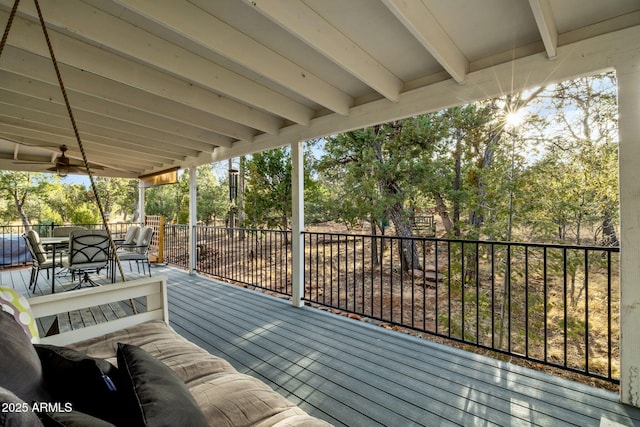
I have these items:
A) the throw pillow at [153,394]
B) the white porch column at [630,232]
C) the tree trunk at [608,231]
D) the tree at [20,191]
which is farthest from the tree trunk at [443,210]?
the tree at [20,191]

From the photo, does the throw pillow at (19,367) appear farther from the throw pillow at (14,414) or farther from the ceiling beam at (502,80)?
the ceiling beam at (502,80)

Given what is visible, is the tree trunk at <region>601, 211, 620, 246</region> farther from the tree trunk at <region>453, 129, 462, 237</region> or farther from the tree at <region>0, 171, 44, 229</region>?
the tree at <region>0, 171, 44, 229</region>

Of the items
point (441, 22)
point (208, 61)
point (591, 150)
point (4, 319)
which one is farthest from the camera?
point (591, 150)

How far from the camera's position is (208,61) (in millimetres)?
2471

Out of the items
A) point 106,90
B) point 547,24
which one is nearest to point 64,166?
point 106,90

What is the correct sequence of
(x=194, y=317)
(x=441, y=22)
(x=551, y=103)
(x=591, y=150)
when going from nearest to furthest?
(x=441, y=22)
(x=194, y=317)
(x=591, y=150)
(x=551, y=103)

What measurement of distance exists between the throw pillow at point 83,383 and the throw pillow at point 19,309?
1.75ft

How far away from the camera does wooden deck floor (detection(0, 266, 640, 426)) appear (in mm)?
1679

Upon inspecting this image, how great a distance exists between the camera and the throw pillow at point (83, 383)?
80cm

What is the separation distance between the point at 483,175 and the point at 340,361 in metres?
3.55

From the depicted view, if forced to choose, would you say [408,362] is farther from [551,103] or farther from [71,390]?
[551,103]

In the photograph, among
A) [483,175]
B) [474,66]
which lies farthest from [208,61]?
[483,175]

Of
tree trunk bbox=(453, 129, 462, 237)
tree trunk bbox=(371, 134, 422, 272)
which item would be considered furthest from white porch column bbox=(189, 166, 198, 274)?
tree trunk bbox=(453, 129, 462, 237)

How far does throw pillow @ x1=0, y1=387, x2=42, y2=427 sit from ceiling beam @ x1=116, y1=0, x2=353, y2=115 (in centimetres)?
185
